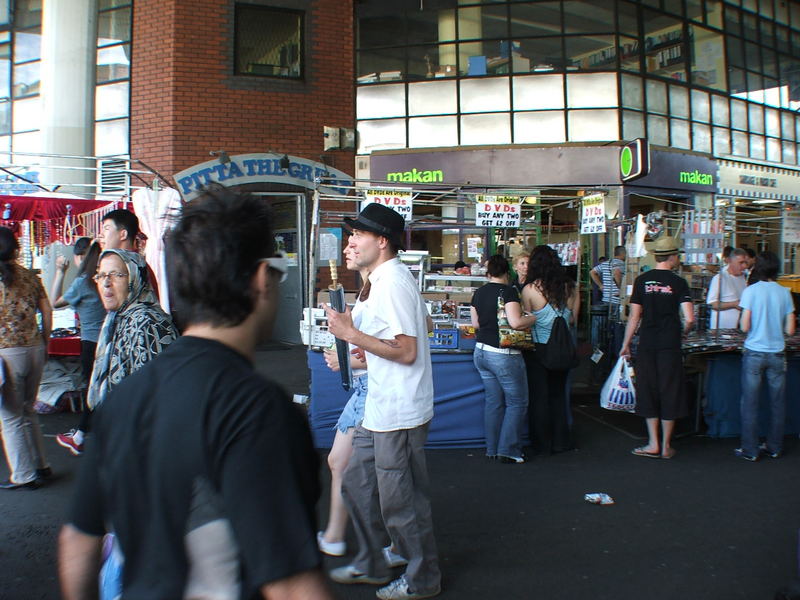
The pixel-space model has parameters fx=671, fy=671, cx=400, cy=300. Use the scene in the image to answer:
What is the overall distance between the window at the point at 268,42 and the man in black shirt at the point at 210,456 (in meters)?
12.4

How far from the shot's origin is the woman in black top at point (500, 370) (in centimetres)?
607

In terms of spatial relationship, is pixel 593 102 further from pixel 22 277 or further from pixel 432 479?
pixel 22 277

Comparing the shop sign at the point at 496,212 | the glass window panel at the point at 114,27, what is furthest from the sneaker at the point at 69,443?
the glass window panel at the point at 114,27

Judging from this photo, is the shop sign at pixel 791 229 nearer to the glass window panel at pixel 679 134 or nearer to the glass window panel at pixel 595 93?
the glass window panel at pixel 595 93

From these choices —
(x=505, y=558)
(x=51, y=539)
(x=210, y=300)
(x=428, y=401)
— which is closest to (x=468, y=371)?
(x=505, y=558)

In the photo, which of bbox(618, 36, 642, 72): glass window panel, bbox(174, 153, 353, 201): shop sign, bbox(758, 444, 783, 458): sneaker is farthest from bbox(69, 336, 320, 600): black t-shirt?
bbox(618, 36, 642, 72): glass window panel

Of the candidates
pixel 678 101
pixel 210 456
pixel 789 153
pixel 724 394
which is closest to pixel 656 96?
pixel 678 101

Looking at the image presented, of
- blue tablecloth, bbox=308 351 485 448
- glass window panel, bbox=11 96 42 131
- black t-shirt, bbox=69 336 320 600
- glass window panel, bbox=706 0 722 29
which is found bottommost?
Result: blue tablecloth, bbox=308 351 485 448

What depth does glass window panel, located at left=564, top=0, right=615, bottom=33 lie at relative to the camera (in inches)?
571

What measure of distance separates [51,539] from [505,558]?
2.98 metres

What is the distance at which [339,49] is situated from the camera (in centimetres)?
1340

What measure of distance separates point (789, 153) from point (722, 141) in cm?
311

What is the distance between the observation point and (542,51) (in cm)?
1452

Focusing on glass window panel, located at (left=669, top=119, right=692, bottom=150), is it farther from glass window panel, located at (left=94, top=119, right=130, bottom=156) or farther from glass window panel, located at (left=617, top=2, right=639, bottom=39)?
glass window panel, located at (left=94, top=119, right=130, bottom=156)
